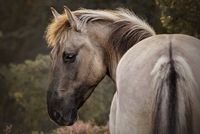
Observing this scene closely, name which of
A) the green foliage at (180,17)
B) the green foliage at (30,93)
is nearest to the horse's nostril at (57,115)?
the green foliage at (180,17)

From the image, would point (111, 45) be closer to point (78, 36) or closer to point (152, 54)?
point (78, 36)

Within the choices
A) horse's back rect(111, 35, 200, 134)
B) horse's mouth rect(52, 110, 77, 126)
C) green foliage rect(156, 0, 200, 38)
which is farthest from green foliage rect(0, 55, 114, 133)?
horse's back rect(111, 35, 200, 134)

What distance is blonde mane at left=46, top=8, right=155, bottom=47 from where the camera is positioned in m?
5.50

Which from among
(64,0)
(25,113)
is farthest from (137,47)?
(64,0)

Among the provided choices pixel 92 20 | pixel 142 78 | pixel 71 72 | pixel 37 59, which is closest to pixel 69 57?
pixel 71 72

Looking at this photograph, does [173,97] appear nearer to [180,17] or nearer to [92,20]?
[92,20]

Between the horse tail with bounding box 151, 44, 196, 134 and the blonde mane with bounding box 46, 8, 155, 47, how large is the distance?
1.43 meters

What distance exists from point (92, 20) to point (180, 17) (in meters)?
4.03

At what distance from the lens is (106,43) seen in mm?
5555

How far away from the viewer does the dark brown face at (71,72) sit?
537 cm

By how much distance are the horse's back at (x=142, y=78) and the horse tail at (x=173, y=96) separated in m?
0.04

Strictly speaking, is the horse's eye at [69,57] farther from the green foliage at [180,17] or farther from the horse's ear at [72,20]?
the green foliage at [180,17]

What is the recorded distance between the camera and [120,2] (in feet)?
49.1

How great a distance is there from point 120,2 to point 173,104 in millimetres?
11110
